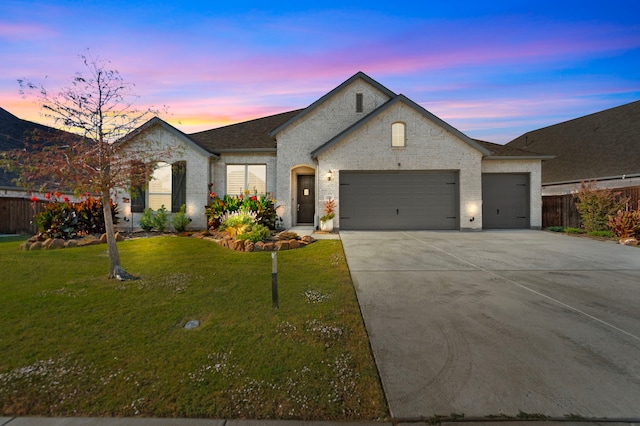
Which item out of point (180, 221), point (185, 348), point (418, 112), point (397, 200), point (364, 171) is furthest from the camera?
point (397, 200)

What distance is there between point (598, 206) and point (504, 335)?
13.1m

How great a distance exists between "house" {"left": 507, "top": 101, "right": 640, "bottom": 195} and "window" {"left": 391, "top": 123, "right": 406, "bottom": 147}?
33.0 ft

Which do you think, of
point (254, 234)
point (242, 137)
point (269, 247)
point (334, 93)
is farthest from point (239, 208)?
point (334, 93)

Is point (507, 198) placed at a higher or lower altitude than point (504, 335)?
higher

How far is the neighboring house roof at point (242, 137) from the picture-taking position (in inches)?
567

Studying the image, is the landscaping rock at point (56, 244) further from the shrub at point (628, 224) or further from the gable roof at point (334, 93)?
the shrub at point (628, 224)

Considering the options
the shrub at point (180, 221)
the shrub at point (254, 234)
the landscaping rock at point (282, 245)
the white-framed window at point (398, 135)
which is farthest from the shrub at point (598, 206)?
the shrub at point (180, 221)

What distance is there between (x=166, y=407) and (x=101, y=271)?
541 centimetres

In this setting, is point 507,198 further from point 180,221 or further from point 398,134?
point 180,221

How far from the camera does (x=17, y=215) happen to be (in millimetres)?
14719

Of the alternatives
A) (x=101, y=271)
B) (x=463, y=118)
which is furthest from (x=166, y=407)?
(x=463, y=118)

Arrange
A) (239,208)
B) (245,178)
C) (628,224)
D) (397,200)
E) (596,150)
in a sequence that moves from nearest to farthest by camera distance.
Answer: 1. (628,224)
2. (239,208)
3. (397,200)
4. (245,178)
5. (596,150)

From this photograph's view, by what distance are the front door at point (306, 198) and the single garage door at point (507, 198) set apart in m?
8.56

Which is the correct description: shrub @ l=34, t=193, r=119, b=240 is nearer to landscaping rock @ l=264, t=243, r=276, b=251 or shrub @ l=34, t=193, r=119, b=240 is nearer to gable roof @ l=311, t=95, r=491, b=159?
landscaping rock @ l=264, t=243, r=276, b=251
